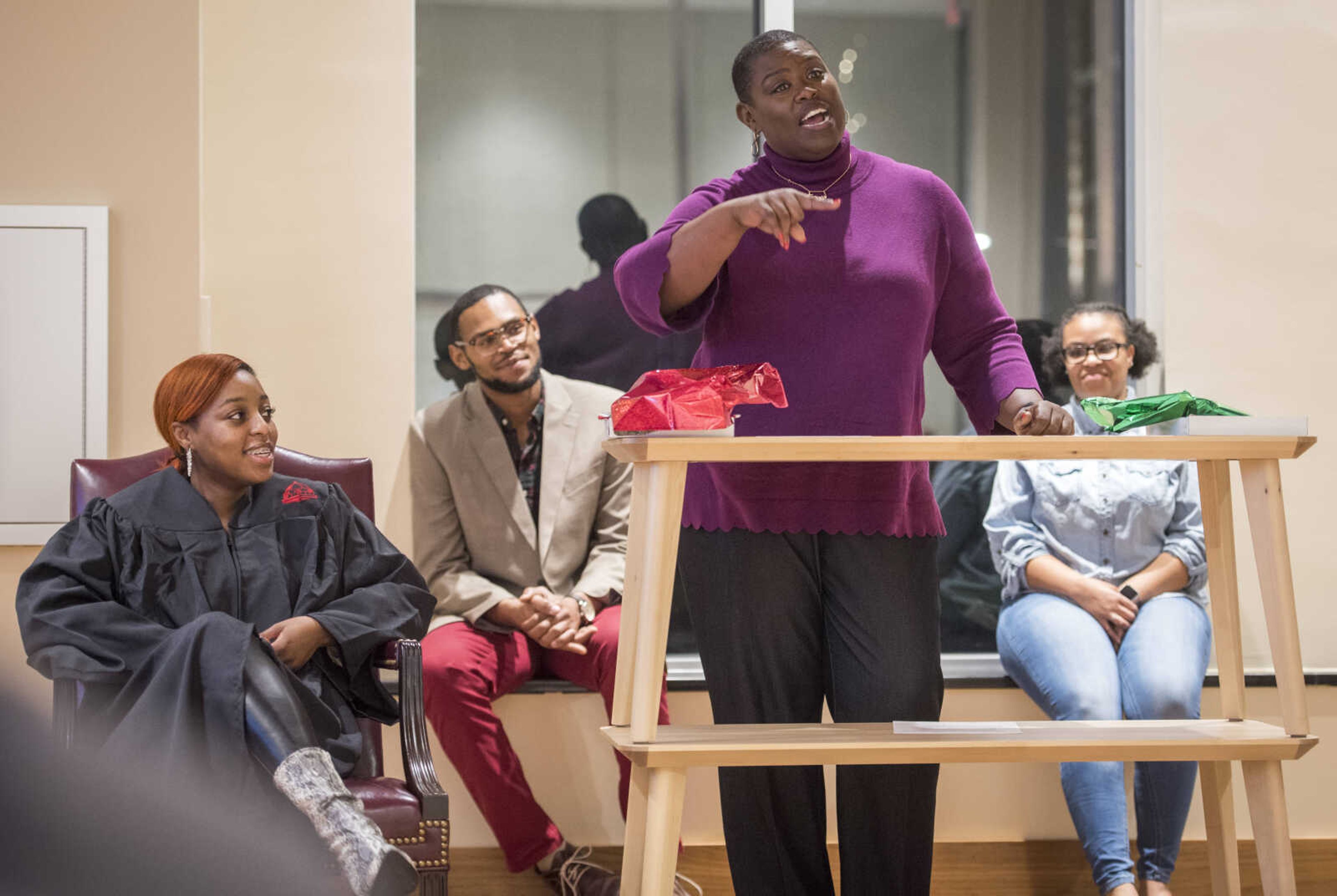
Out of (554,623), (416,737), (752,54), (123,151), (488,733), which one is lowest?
(488,733)

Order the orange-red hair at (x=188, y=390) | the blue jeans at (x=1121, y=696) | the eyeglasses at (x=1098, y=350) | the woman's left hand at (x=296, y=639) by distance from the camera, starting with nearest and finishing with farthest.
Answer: the woman's left hand at (x=296, y=639) → the orange-red hair at (x=188, y=390) → the blue jeans at (x=1121, y=696) → the eyeglasses at (x=1098, y=350)

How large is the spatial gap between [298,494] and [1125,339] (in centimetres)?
196

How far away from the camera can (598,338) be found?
333 cm

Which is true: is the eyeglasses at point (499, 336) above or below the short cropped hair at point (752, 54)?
below

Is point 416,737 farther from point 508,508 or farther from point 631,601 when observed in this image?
point 508,508

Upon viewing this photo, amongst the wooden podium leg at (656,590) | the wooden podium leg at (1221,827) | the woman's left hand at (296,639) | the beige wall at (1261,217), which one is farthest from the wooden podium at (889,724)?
the beige wall at (1261,217)

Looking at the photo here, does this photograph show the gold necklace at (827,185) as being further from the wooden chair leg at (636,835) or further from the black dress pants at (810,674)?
the wooden chair leg at (636,835)

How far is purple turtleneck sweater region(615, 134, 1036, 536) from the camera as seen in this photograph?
175 centimetres

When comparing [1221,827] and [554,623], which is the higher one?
[554,623]

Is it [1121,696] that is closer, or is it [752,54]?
[752,54]

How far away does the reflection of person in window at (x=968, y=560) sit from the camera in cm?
330

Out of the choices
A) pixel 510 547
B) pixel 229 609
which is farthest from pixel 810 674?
pixel 510 547

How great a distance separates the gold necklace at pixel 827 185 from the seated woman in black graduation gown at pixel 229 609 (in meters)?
1.05

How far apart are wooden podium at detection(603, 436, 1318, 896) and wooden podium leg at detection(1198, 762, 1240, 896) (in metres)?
0.13
